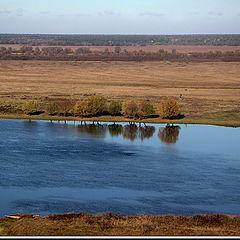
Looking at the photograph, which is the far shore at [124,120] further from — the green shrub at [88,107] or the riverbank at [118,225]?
the riverbank at [118,225]

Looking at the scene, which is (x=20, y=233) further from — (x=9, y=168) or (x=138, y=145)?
(x=138, y=145)

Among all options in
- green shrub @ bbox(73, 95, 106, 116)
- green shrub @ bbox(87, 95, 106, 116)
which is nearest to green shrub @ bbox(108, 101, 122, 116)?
green shrub @ bbox(87, 95, 106, 116)

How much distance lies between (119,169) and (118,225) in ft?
29.2

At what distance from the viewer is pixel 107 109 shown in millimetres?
46125

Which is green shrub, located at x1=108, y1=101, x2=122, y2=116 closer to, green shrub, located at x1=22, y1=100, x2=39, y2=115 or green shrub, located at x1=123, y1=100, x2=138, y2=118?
green shrub, located at x1=123, y1=100, x2=138, y2=118

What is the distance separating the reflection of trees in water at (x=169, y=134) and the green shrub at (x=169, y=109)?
97.9 inches

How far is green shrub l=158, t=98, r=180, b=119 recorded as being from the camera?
43.9 metres

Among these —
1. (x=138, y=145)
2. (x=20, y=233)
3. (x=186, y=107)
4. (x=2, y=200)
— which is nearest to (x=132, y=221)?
(x=20, y=233)

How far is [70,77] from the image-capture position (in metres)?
73.4

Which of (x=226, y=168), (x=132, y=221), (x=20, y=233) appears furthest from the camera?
(x=226, y=168)

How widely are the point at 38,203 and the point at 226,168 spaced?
11.0m

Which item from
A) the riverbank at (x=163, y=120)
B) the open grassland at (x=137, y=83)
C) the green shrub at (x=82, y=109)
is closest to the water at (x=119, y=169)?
the riverbank at (x=163, y=120)

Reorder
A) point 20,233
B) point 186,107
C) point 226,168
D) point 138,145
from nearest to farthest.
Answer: point 20,233, point 226,168, point 138,145, point 186,107

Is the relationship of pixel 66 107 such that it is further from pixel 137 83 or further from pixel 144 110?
pixel 137 83
